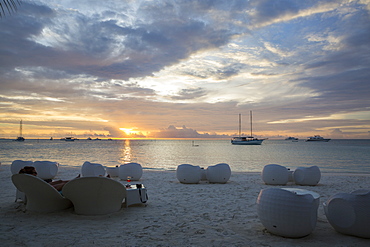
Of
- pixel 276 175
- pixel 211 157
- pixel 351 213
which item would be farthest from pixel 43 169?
pixel 211 157

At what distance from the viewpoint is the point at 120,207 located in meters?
6.20

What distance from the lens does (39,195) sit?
5.82 meters

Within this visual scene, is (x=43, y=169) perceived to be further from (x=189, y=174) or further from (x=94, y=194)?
(x=94, y=194)

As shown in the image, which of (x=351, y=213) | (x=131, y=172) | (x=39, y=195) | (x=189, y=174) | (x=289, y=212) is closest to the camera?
(x=289, y=212)

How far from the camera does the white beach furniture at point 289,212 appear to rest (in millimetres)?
4270

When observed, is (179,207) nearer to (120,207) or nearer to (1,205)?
(120,207)

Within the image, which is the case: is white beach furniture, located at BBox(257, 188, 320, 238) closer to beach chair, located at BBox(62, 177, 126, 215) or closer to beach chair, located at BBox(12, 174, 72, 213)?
beach chair, located at BBox(62, 177, 126, 215)

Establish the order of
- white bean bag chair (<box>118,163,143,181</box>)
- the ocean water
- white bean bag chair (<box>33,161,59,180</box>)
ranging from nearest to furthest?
white bean bag chair (<box>118,163,143,181</box>) → white bean bag chair (<box>33,161,59,180</box>) → the ocean water

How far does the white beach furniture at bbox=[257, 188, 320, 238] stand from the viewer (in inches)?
168

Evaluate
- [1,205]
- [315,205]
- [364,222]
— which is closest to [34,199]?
[1,205]

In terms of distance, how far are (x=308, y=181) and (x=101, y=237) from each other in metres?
8.56

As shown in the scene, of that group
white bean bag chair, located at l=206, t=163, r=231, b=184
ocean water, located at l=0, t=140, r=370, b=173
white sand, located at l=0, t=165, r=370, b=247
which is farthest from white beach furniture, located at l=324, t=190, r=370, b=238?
ocean water, located at l=0, t=140, r=370, b=173

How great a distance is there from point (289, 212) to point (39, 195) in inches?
Answer: 201

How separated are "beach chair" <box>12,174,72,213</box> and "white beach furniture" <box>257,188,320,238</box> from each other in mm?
4387
